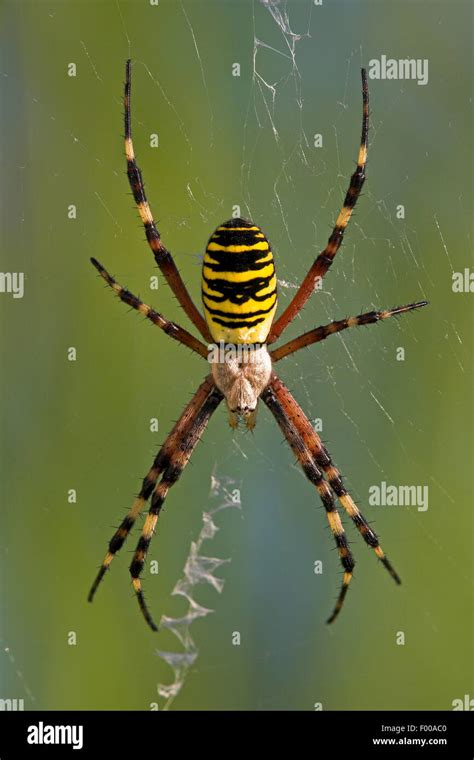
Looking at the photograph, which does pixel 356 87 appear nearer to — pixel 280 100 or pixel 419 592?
pixel 280 100

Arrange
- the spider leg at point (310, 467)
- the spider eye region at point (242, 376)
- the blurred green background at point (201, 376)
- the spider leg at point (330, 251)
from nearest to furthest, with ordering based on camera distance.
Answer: the spider leg at point (330, 251) < the spider eye region at point (242, 376) < the spider leg at point (310, 467) < the blurred green background at point (201, 376)

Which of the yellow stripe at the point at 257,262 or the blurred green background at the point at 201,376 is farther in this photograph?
the blurred green background at the point at 201,376

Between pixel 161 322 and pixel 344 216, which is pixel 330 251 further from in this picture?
pixel 161 322

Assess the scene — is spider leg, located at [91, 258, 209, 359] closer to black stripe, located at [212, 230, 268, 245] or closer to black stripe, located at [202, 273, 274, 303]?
black stripe, located at [202, 273, 274, 303]

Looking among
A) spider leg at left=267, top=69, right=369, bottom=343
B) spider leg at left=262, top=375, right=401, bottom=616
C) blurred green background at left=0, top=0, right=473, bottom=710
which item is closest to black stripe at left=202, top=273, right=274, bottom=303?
spider leg at left=267, top=69, right=369, bottom=343

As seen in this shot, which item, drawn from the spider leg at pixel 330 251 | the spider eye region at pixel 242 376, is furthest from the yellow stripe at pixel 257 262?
the spider eye region at pixel 242 376

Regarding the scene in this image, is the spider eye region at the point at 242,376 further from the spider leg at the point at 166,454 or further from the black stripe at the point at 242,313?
the black stripe at the point at 242,313

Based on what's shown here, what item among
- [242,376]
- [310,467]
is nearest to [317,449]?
[310,467]
